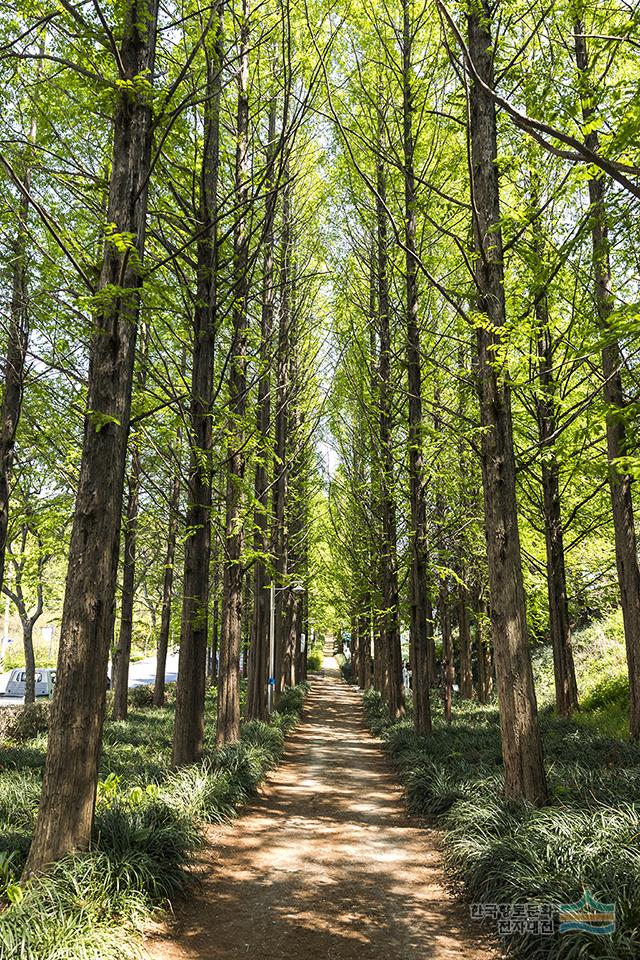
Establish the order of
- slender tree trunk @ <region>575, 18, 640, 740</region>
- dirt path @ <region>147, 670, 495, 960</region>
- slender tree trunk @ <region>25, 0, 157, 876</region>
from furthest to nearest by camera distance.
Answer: slender tree trunk @ <region>575, 18, 640, 740</region> < slender tree trunk @ <region>25, 0, 157, 876</region> < dirt path @ <region>147, 670, 495, 960</region>

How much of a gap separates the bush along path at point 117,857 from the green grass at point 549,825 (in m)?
2.37

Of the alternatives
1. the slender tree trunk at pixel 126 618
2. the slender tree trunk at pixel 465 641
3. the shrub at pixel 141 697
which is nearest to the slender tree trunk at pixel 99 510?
the slender tree trunk at pixel 126 618

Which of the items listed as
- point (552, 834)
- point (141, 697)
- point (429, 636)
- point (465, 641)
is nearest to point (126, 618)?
point (429, 636)

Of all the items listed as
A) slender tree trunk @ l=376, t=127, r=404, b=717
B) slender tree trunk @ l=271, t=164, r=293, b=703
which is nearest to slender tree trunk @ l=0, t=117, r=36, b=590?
slender tree trunk @ l=271, t=164, r=293, b=703

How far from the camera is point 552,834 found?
177 inches

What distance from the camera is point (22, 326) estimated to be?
31.4ft

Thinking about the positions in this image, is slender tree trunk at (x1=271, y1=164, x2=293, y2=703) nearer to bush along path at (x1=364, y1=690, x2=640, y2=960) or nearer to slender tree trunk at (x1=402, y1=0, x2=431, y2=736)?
slender tree trunk at (x1=402, y1=0, x2=431, y2=736)

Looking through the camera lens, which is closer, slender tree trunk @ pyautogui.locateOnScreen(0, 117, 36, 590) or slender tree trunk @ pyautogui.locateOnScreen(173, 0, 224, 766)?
slender tree trunk @ pyautogui.locateOnScreen(173, 0, 224, 766)

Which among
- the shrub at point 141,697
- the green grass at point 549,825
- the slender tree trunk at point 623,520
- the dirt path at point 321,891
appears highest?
the slender tree trunk at point 623,520

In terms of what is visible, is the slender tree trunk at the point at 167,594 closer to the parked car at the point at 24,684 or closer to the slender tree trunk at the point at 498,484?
the parked car at the point at 24,684

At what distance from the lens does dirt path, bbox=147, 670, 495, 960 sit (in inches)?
155

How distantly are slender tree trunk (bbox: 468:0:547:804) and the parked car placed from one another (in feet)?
65.7

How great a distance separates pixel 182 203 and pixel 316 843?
844cm

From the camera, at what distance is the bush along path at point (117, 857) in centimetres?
339
